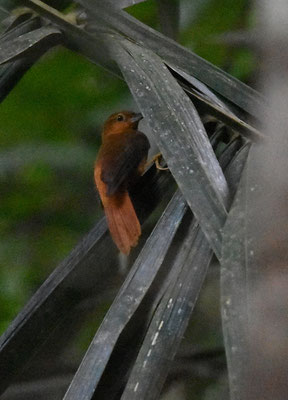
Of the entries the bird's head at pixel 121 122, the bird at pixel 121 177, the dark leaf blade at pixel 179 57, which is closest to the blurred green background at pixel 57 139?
the bird's head at pixel 121 122

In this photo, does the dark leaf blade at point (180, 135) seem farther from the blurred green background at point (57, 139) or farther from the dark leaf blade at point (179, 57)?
the blurred green background at point (57, 139)

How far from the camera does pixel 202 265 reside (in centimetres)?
123

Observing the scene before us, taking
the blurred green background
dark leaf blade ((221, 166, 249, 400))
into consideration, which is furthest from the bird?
dark leaf blade ((221, 166, 249, 400))

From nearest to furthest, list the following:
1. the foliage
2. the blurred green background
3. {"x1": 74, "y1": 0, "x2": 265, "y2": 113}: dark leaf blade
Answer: the foliage, {"x1": 74, "y1": 0, "x2": 265, "y2": 113}: dark leaf blade, the blurred green background

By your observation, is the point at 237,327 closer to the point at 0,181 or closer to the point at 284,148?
the point at 284,148

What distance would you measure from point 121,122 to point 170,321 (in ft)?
4.95

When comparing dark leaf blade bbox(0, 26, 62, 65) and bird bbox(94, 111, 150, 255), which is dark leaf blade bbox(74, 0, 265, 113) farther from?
bird bbox(94, 111, 150, 255)

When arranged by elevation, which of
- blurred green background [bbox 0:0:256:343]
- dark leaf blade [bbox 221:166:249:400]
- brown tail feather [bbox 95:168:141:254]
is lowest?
blurred green background [bbox 0:0:256:343]

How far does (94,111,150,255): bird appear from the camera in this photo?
1.64 meters

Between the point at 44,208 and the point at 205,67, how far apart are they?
4.53ft

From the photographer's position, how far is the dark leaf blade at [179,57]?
1539 mm

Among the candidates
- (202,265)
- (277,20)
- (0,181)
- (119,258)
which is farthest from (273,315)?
(0,181)

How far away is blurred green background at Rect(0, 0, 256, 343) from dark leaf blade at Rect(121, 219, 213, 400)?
1407mm

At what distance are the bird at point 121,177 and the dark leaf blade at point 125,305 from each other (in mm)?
221
